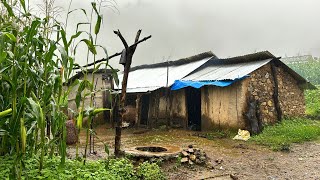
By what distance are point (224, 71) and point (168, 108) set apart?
10.0 feet

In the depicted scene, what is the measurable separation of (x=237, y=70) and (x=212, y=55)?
2.97m

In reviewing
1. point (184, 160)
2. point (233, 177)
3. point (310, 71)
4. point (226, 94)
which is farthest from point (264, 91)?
point (310, 71)

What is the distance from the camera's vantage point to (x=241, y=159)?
740 cm

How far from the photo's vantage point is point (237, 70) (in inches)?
458

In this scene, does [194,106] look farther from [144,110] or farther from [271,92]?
[271,92]

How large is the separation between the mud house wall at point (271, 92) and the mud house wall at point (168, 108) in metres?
3.18

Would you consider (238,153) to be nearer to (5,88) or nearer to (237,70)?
(237,70)

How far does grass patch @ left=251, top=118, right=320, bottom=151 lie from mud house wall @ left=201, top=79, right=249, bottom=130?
990 millimetres

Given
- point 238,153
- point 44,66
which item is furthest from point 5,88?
point 238,153

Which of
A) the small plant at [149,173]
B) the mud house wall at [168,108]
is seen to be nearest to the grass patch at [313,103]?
the mud house wall at [168,108]

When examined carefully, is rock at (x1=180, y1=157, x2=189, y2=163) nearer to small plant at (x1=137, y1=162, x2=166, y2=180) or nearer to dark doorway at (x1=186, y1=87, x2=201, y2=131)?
small plant at (x1=137, y1=162, x2=166, y2=180)

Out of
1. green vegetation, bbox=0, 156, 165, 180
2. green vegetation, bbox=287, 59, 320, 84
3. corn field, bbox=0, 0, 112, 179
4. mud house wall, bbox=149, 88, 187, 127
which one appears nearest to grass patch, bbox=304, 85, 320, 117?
mud house wall, bbox=149, 88, 187, 127

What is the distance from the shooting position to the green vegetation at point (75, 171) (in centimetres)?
321

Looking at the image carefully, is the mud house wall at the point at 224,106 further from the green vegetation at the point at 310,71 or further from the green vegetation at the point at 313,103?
the green vegetation at the point at 310,71
